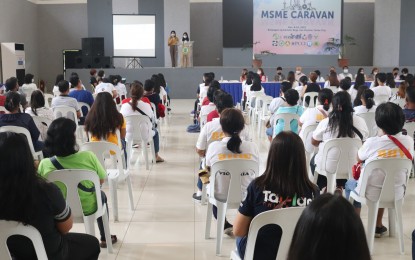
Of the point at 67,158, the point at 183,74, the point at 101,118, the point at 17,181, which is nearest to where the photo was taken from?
the point at 17,181

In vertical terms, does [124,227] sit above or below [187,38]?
below

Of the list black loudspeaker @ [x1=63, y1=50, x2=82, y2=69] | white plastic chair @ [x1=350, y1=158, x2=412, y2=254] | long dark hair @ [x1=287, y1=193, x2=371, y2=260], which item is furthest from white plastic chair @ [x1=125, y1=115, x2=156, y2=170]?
black loudspeaker @ [x1=63, y1=50, x2=82, y2=69]

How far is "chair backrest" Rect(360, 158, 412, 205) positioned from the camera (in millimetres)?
3756

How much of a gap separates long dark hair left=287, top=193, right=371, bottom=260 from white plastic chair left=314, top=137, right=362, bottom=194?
3212 mm

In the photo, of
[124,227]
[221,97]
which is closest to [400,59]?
[221,97]

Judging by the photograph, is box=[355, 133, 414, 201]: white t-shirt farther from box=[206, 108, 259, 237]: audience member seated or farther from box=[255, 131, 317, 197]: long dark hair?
box=[255, 131, 317, 197]: long dark hair

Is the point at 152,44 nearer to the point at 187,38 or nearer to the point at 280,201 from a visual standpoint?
the point at 187,38

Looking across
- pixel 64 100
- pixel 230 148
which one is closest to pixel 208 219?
pixel 230 148

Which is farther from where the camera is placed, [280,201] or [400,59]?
[400,59]

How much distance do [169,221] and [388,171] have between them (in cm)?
195

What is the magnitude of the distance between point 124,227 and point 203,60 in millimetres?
15765

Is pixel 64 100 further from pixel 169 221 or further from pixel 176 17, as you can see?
pixel 176 17

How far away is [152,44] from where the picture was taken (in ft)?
59.0

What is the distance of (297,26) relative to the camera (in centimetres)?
1812
